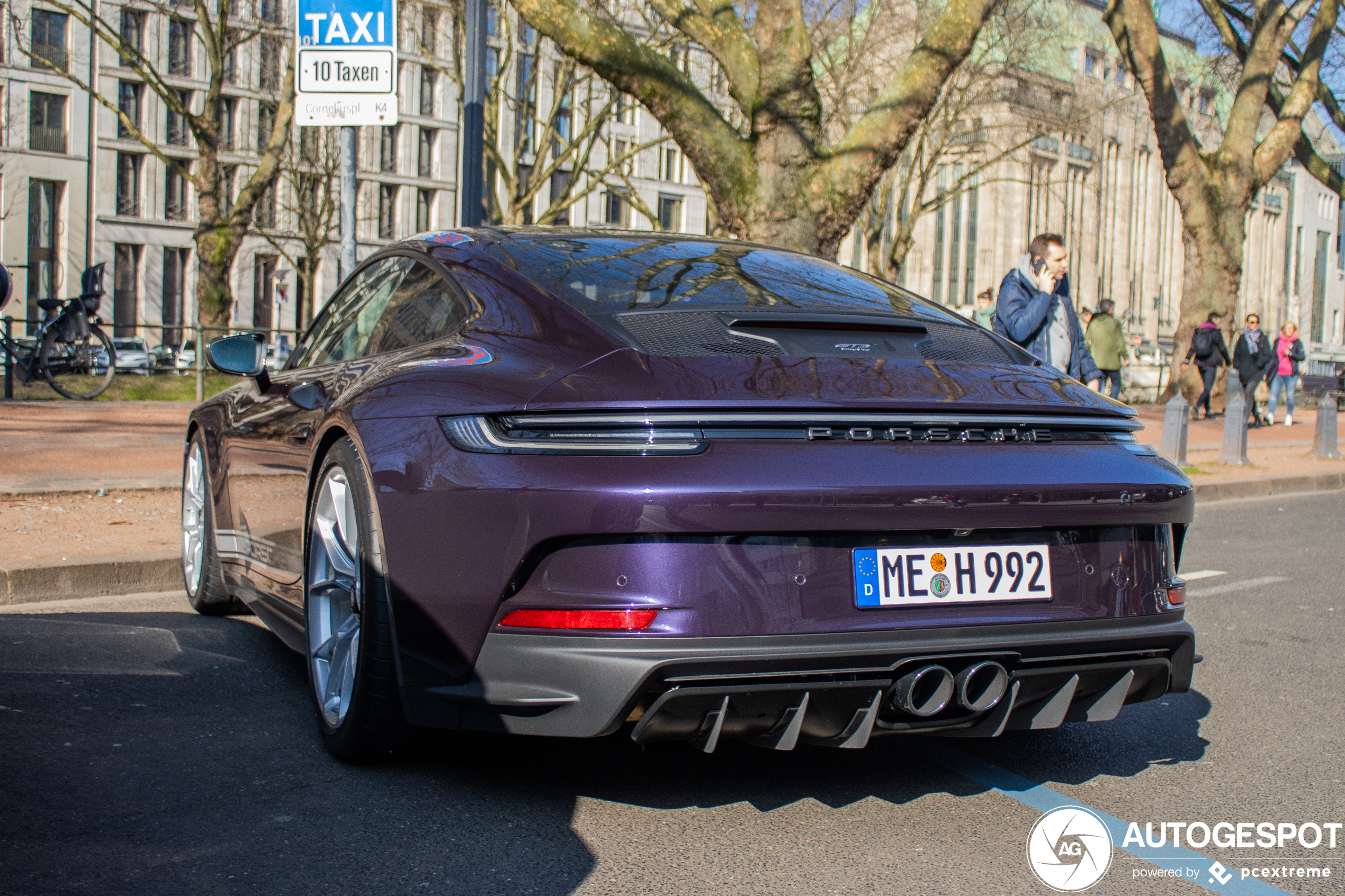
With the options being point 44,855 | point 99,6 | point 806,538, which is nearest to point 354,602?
point 44,855

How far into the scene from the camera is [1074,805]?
3.34 meters

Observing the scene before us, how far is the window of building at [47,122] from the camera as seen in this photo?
53.9 meters

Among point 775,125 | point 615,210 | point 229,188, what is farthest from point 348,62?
point 615,210

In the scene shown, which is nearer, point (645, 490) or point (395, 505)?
point (645, 490)

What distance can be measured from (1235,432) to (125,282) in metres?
51.7

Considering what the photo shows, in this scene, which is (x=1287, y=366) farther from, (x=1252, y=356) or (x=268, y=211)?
(x=268, y=211)

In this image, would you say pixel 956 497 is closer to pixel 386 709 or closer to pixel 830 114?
pixel 386 709

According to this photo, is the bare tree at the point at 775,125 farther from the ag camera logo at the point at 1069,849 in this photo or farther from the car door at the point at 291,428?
the ag camera logo at the point at 1069,849

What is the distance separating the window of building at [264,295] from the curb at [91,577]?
56.0m

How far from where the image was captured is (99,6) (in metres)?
52.1

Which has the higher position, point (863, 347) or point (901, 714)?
point (863, 347)

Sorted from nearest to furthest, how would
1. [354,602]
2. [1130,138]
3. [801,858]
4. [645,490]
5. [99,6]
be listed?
[645,490], [801,858], [354,602], [99,6], [1130,138]

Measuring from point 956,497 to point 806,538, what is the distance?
34 centimetres

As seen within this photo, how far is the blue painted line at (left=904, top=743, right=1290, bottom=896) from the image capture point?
112 inches
